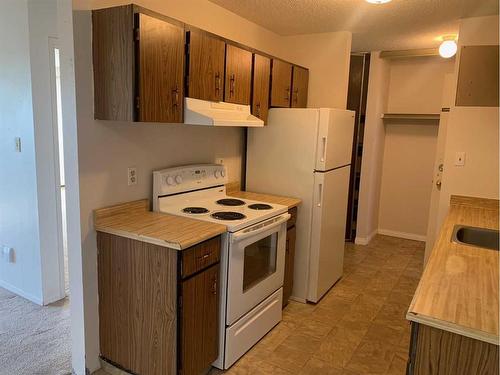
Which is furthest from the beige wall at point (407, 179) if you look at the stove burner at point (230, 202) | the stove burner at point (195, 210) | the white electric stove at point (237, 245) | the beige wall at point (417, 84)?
the stove burner at point (195, 210)

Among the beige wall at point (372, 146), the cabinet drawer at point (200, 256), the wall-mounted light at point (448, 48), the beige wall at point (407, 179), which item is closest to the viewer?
the cabinet drawer at point (200, 256)

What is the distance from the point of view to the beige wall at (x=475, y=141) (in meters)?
2.92

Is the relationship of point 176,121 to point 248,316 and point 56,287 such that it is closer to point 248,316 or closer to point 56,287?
point 248,316

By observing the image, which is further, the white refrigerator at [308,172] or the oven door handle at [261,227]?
the white refrigerator at [308,172]

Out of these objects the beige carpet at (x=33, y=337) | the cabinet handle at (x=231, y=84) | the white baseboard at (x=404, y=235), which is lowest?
the beige carpet at (x=33, y=337)

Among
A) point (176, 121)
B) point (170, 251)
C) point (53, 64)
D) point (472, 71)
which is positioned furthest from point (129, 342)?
point (472, 71)

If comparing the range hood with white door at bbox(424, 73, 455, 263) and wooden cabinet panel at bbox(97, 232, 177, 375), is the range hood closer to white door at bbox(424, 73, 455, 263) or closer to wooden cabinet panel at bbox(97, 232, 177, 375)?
wooden cabinet panel at bbox(97, 232, 177, 375)

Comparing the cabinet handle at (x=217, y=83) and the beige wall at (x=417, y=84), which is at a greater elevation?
the beige wall at (x=417, y=84)

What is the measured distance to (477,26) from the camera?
295cm

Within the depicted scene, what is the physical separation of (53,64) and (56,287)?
1.71 metres

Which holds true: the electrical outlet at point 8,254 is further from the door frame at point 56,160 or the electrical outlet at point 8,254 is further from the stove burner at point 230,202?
the stove burner at point 230,202

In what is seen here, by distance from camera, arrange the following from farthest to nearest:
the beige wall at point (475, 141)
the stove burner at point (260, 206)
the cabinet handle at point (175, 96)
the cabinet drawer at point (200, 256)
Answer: the beige wall at point (475, 141)
the stove burner at point (260, 206)
the cabinet handle at point (175, 96)
the cabinet drawer at point (200, 256)

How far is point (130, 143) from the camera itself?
7.70 feet

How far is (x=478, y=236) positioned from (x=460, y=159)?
0.92 m
